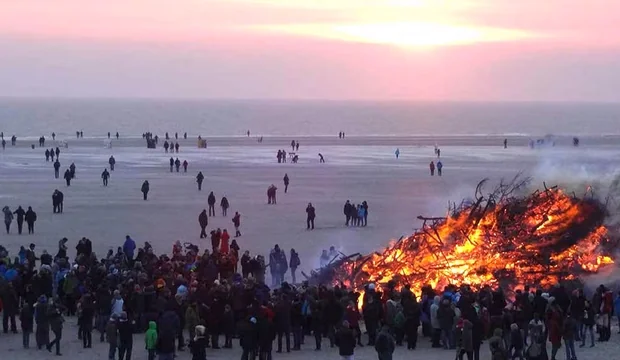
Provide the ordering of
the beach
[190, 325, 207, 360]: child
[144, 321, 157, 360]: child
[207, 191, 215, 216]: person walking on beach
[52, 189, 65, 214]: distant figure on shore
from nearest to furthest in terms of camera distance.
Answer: [190, 325, 207, 360]: child → [144, 321, 157, 360]: child → the beach → [207, 191, 215, 216]: person walking on beach → [52, 189, 65, 214]: distant figure on shore

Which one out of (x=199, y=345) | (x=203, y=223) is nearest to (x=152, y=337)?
(x=199, y=345)

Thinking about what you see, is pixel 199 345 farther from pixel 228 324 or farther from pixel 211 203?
pixel 211 203

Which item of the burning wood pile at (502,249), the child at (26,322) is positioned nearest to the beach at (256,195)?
the child at (26,322)

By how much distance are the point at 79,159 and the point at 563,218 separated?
54.4m

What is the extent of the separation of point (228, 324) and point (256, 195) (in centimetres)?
2826

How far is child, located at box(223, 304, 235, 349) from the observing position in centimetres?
1841

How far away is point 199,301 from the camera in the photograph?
18.7 meters

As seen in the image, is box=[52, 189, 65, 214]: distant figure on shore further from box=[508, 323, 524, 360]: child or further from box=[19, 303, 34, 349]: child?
box=[508, 323, 524, 360]: child

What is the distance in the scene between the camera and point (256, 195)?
153 ft

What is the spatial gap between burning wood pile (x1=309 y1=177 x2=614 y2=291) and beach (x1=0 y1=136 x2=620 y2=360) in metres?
2.98

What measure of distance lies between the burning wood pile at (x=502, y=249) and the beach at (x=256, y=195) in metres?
2.98

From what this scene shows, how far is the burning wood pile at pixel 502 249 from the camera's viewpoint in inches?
853

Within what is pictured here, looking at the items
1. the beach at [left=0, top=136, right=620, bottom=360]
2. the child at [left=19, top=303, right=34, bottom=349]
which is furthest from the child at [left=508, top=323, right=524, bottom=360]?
the child at [left=19, top=303, right=34, bottom=349]

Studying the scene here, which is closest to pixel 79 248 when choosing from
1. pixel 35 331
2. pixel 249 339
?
pixel 35 331
